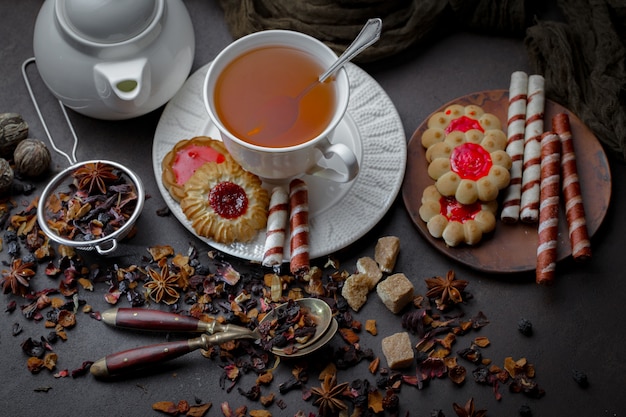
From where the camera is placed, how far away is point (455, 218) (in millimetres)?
2084

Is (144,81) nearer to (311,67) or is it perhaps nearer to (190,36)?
(190,36)

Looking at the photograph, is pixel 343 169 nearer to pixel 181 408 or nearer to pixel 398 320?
pixel 398 320

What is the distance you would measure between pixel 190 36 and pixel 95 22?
30 cm

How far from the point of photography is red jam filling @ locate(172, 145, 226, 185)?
6.82ft

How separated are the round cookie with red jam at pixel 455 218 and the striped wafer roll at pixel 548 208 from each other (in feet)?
0.45

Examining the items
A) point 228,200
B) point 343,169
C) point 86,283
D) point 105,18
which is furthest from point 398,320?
point 105,18

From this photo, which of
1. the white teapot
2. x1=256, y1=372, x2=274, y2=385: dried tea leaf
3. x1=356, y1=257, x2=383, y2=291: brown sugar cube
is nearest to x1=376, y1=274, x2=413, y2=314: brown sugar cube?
x1=356, y1=257, x2=383, y2=291: brown sugar cube

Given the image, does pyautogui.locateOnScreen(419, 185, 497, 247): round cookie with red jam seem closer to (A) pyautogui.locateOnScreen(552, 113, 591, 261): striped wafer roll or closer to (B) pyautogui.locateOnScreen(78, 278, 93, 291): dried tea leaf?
(A) pyautogui.locateOnScreen(552, 113, 591, 261): striped wafer roll

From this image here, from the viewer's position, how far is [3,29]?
2.35 m

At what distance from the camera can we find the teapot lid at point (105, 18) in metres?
1.90

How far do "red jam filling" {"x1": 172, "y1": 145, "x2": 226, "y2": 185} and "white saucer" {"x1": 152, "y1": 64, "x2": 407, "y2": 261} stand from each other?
0.17 ft

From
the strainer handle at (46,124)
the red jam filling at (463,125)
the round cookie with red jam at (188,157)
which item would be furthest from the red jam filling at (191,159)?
the red jam filling at (463,125)

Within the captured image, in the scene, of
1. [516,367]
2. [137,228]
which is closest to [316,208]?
[137,228]

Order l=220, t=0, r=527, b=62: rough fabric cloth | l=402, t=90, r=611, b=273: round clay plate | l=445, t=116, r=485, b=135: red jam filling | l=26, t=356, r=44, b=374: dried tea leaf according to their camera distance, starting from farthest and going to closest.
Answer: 1. l=220, t=0, r=527, b=62: rough fabric cloth
2. l=445, t=116, r=485, b=135: red jam filling
3. l=402, t=90, r=611, b=273: round clay plate
4. l=26, t=356, r=44, b=374: dried tea leaf
